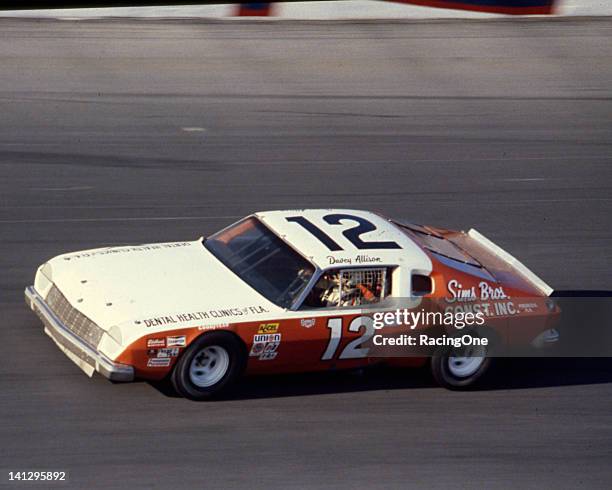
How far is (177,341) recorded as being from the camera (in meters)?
8.02

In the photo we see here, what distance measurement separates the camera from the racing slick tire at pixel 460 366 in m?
8.87

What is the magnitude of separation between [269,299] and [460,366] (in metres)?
1.72

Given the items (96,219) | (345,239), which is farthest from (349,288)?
(96,219)

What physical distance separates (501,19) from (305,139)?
6.80 meters

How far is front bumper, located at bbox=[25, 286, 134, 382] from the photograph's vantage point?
7.90m

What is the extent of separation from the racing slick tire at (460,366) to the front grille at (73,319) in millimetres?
2685

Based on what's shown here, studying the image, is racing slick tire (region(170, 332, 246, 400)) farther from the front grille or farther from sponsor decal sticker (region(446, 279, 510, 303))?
sponsor decal sticker (region(446, 279, 510, 303))

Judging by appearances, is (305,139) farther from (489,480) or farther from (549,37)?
(489,480)

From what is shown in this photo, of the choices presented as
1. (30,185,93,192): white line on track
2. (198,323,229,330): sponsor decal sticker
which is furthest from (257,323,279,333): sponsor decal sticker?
(30,185,93,192): white line on track

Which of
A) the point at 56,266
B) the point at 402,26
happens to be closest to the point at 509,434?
the point at 56,266

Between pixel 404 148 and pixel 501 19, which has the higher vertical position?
pixel 501 19

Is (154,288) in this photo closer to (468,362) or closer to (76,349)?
(76,349)

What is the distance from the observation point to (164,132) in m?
15.4

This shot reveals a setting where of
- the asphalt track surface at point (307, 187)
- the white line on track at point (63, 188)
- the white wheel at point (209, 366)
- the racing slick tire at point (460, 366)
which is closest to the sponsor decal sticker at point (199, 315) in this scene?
the white wheel at point (209, 366)
